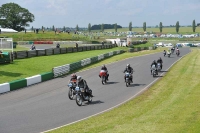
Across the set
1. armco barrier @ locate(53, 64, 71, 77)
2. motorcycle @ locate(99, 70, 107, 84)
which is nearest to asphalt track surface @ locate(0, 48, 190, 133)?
motorcycle @ locate(99, 70, 107, 84)

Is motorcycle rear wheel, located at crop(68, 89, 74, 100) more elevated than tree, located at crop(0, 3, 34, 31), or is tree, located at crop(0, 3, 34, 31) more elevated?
tree, located at crop(0, 3, 34, 31)

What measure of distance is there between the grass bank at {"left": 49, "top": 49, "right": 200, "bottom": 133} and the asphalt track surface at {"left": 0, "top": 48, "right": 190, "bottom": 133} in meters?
1.18

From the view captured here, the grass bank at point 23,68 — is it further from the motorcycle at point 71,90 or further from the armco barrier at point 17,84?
the motorcycle at point 71,90

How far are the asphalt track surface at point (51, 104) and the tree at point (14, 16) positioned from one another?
309ft

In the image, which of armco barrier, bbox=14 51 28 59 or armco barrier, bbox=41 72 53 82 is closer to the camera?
armco barrier, bbox=41 72 53 82

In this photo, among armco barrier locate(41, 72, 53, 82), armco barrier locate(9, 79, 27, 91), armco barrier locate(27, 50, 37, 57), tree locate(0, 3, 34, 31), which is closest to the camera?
armco barrier locate(9, 79, 27, 91)

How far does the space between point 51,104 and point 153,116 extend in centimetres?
688

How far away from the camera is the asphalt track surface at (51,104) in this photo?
49.1 feet

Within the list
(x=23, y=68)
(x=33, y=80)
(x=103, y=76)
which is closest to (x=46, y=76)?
A: (x=33, y=80)

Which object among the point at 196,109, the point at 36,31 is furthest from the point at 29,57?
the point at 36,31

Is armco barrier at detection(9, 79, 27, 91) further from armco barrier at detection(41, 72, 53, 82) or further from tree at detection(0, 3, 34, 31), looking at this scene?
tree at detection(0, 3, 34, 31)

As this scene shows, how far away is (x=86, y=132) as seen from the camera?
1285cm

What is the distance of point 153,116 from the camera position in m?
15.2

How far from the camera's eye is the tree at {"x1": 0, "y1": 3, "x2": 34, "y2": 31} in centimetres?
11844
